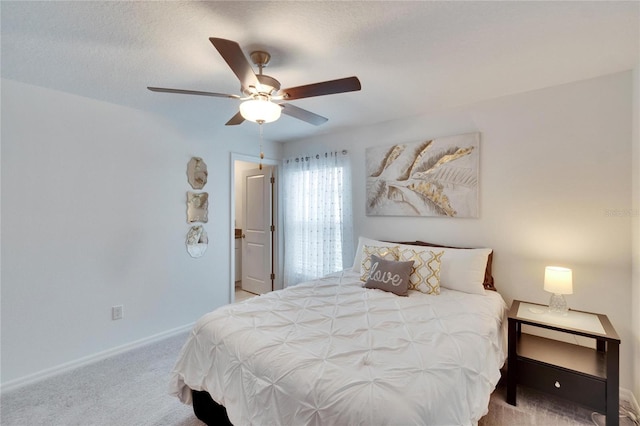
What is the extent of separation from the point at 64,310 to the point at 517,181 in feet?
13.8

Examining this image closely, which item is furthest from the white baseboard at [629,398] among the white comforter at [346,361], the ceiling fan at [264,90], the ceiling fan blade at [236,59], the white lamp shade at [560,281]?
the ceiling fan blade at [236,59]

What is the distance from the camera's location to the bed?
1.18 metres

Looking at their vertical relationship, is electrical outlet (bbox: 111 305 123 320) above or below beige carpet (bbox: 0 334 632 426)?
above

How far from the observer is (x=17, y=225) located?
7.64ft

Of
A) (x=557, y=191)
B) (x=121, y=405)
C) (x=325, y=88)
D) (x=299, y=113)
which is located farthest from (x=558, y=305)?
(x=121, y=405)

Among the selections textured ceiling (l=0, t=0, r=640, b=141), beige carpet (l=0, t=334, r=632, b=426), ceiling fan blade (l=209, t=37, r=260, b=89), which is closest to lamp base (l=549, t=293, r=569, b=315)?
beige carpet (l=0, t=334, r=632, b=426)

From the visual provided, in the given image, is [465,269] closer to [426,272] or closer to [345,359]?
[426,272]

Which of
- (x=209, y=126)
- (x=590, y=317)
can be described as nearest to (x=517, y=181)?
(x=590, y=317)

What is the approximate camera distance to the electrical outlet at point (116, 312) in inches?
112

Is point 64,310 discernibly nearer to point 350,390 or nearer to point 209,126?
point 209,126

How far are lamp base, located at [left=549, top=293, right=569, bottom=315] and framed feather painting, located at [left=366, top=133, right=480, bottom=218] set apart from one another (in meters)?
0.91

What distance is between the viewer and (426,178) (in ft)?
10.3

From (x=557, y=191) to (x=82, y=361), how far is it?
4.43 metres

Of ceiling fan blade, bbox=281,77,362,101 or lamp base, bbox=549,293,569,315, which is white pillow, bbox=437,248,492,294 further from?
ceiling fan blade, bbox=281,77,362,101
